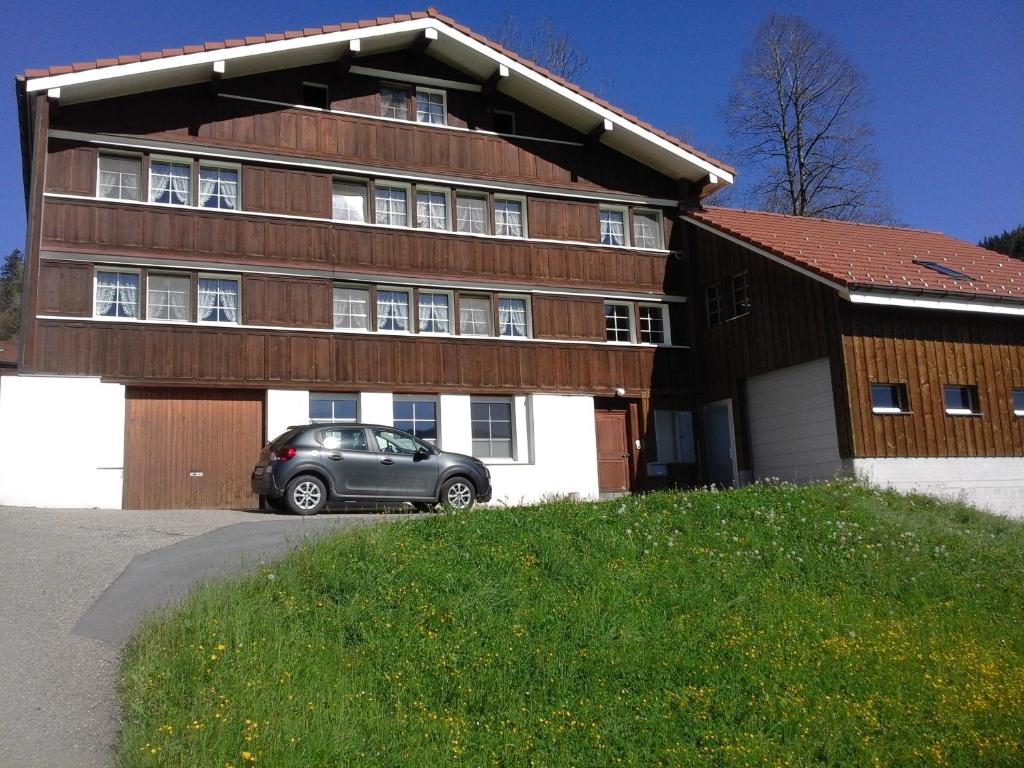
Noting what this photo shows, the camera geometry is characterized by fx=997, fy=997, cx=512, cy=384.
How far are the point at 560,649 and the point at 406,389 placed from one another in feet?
44.8

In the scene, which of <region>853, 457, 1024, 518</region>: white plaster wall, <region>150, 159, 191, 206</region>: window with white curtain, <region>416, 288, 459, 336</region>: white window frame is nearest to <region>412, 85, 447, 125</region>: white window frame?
<region>416, 288, 459, 336</region>: white window frame

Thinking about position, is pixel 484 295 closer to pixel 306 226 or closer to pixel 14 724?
pixel 306 226

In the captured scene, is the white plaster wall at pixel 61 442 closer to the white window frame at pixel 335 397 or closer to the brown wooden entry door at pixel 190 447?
the brown wooden entry door at pixel 190 447

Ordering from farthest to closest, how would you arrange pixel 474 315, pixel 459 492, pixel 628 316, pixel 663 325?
pixel 663 325 → pixel 628 316 → pixel 474 315 → pixel 459 492

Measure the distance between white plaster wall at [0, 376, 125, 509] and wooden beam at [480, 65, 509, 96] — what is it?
10.8 m

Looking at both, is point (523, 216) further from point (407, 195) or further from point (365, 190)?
point (365, 190)

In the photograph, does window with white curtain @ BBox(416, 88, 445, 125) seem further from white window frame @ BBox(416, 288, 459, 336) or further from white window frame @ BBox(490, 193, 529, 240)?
white window frame @ BBox(416, 288, 459, 336)

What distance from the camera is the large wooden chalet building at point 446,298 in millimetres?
19203

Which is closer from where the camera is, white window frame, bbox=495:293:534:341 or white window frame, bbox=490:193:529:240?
white window frame, bbox=495:293:534:341

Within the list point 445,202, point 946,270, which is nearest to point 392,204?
point 445,202

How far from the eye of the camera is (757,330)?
72.4 feet

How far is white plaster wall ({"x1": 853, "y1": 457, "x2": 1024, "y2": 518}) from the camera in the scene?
62.6 feet

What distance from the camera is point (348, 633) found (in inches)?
325

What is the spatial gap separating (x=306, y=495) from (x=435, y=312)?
Answer: 23.1ft
